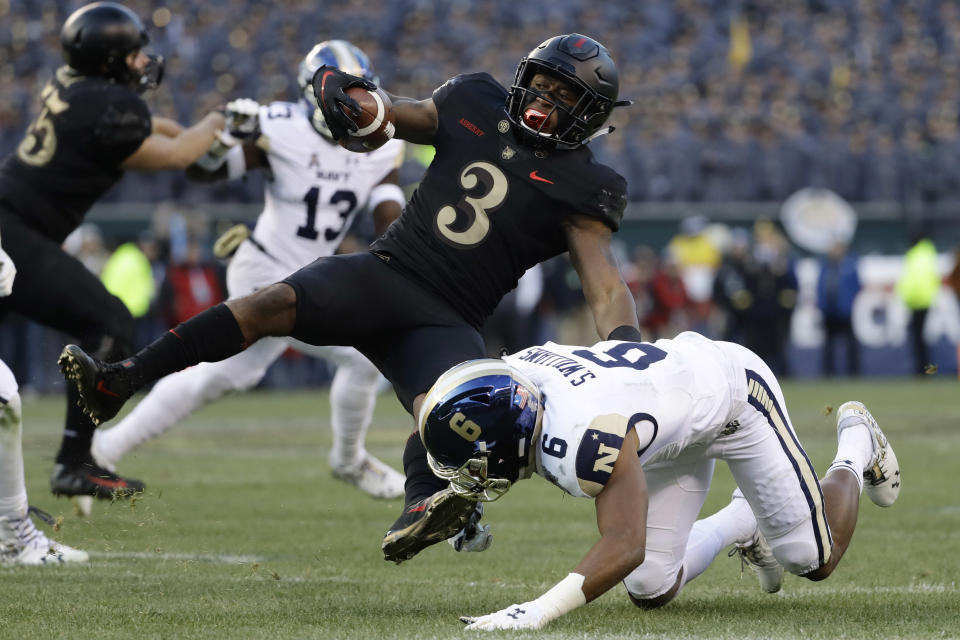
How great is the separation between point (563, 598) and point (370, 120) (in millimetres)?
1613

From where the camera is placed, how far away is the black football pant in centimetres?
555

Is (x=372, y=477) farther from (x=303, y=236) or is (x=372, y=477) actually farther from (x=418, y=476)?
(x=418, y=476)

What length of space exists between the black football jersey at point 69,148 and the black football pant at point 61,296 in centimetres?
9

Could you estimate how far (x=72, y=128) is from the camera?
18.6 feet

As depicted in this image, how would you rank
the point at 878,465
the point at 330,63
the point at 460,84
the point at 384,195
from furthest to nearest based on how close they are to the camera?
the point at 384,195, the point at 330,63, the point at 460,84, the point at 878,465

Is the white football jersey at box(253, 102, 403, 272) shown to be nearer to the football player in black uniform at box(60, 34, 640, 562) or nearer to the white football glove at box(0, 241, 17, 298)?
the white football glove at box(0, 241, 17, 298)

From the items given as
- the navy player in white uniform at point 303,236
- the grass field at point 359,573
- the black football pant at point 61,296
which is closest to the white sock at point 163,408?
the navy player in white uniform at point 303,236

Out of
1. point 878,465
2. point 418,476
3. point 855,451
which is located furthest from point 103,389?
point 878,465

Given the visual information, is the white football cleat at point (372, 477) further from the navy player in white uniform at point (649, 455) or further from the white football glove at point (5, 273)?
the navy player in white uniform at point (649, 455)

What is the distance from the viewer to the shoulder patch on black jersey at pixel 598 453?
3531mm

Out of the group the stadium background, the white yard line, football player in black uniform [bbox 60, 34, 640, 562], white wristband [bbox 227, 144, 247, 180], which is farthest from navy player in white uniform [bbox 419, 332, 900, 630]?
the stadium background

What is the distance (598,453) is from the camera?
3531 mm

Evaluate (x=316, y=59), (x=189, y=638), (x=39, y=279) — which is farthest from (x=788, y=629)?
(x=316, y=59)

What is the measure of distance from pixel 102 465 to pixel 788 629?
11.6 ft
